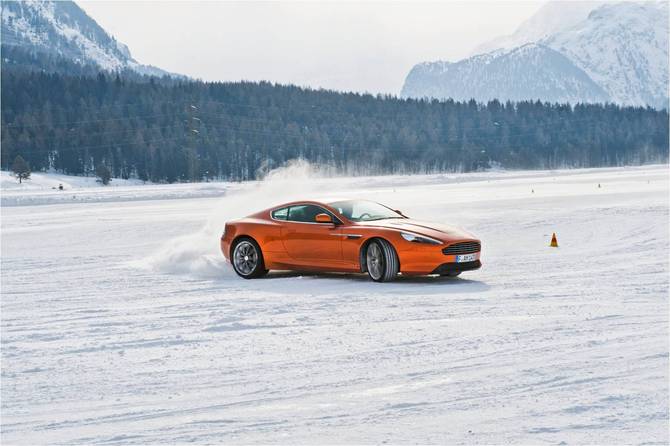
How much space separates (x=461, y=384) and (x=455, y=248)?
6.02 metres

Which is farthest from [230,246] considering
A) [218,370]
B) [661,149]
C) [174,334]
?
[661,149]

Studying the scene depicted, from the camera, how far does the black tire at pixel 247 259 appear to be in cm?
1389

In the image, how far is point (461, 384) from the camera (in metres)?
6.74

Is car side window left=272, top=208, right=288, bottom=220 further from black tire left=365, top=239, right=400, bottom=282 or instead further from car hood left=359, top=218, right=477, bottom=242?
black tire left=365, top=239, right=400, bottom=282

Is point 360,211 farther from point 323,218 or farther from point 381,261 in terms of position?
point 381,261

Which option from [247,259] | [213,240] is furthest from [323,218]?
[213,240]

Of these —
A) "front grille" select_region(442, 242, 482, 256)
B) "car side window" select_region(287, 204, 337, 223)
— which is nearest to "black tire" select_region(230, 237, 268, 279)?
"car side window" select_region(287, 204, 337, 223)

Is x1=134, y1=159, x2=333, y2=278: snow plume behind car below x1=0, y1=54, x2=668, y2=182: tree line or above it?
below

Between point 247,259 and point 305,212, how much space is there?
4.13ft

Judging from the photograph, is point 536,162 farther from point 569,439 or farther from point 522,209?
point 569,439

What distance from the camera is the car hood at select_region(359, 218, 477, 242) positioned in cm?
1265

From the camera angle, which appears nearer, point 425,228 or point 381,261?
point 381,261

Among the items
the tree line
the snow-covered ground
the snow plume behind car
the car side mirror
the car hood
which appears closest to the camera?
the snow-covered ground

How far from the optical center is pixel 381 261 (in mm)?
12758
